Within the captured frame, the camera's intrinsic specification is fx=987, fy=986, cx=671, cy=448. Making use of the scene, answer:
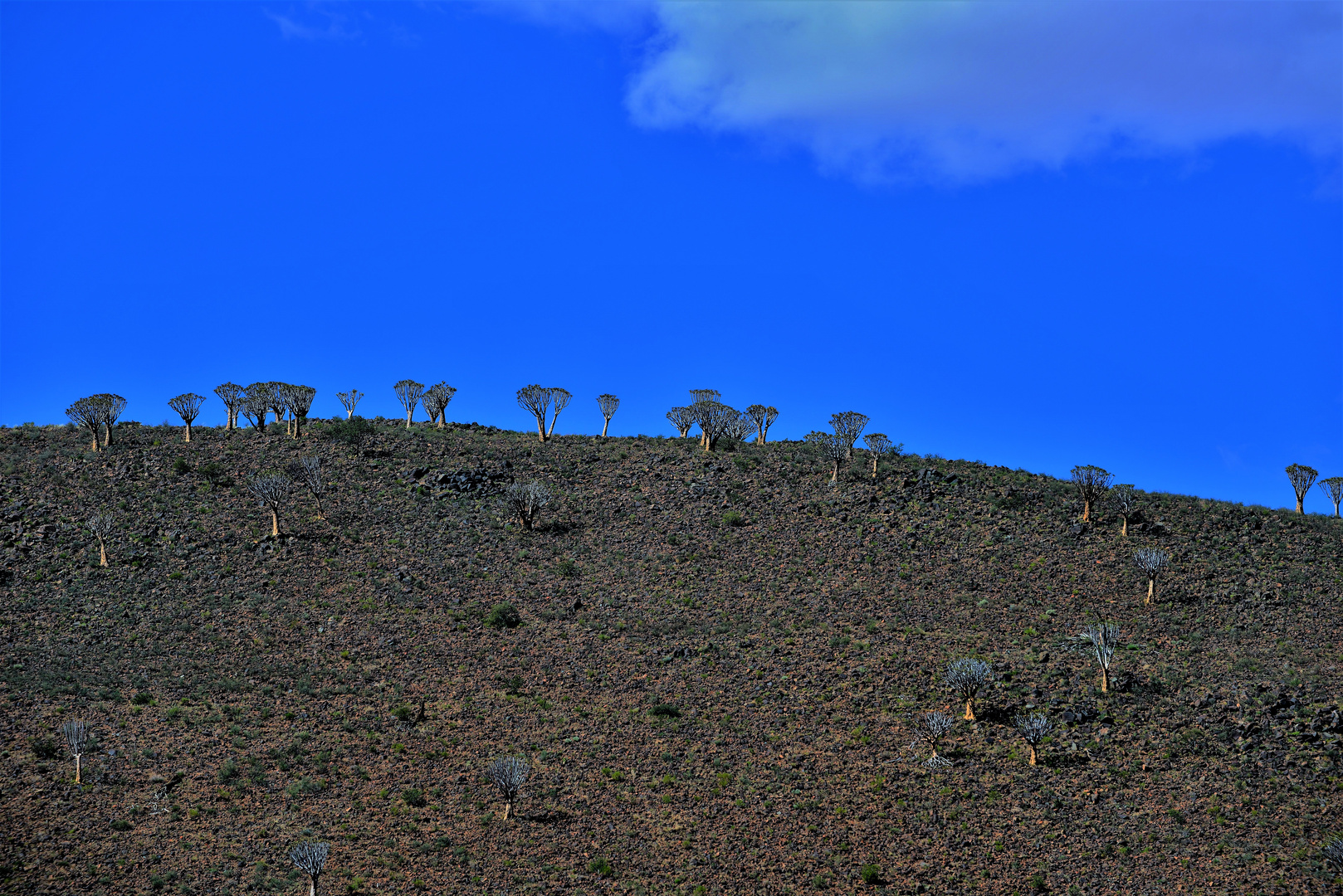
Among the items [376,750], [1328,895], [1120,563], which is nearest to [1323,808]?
[1328,895]

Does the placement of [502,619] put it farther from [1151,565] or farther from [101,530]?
[1151,565]

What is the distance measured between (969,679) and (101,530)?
44214 millimetres

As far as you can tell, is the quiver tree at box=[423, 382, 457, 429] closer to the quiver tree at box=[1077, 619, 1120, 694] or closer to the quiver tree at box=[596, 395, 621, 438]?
the quiver tree at box=[596, 395, 621, 438]

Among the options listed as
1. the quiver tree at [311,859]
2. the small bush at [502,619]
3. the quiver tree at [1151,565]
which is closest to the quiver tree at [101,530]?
the small bush at [502,619]

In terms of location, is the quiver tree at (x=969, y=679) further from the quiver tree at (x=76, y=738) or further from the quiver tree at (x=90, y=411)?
the quiver tree at (x=90, y=411)

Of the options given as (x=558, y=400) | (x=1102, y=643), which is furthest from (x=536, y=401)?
(x=1102, y=643)

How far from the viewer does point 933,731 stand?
1489 inches

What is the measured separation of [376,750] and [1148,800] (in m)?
28.4

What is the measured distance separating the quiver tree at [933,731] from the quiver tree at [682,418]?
35.4m

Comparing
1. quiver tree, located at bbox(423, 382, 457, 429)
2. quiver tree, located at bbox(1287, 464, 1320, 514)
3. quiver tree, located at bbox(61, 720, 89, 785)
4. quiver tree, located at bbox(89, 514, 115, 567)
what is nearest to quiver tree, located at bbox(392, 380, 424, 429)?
quiver tree, located at bbox(423, 382, 457, 429)

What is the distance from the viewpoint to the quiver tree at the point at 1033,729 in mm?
36812

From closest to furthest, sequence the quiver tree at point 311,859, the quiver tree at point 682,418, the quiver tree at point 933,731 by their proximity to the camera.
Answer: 1. the quiver tree at point 311,859
2. the quiver tree at point 933,731
3. the quiver tree at point 682,418

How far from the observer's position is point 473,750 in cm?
3847

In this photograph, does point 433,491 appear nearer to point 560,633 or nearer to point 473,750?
point 560,633
